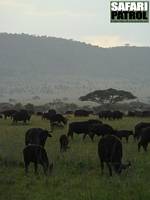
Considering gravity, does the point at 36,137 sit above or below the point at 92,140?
above

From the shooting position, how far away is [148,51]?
196 m

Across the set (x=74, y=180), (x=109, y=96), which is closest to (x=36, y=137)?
(x=74, y=180)

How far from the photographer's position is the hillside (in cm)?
15100

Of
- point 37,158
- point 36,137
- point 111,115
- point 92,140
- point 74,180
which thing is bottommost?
point 111,115

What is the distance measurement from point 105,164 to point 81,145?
259 inches

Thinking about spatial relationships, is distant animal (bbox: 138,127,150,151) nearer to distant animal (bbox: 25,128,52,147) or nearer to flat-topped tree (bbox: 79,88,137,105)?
distant animal (bbox: 25,128,52,147)

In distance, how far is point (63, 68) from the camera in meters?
171

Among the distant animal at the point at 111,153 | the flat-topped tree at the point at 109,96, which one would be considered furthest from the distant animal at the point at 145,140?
the flat-topped tree at the point at 109,96

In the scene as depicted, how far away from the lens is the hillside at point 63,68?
151 meters

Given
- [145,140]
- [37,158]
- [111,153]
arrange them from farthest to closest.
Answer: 1. [145,140]
2. [111,153]
3. [37,158]

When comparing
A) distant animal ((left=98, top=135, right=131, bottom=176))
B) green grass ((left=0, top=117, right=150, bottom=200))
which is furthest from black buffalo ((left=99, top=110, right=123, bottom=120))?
distant animal ((left=98, top=135, right=131, bottom=176))

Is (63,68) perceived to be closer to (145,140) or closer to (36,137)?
(145,140)

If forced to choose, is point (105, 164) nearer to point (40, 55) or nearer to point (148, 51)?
point (40, 55)

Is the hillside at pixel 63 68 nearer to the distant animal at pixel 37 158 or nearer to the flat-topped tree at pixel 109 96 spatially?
the flat-topped tree at pixel 109 96
